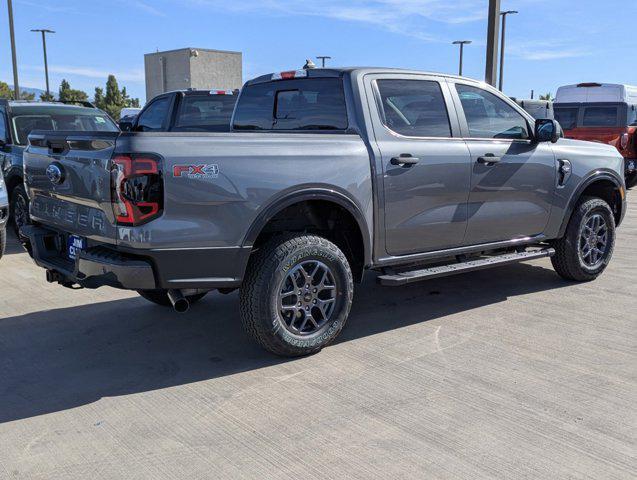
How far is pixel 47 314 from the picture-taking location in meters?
5.30

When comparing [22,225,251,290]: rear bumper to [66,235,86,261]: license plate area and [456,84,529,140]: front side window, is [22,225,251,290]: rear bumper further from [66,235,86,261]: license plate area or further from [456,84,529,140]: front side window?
[456,84,529,140]: front side window

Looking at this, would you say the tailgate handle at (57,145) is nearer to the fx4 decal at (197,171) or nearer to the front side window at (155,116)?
the fx4 decal at (197,171)

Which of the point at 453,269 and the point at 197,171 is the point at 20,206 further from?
the point at 453,269

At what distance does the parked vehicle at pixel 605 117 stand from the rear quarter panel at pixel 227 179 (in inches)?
495

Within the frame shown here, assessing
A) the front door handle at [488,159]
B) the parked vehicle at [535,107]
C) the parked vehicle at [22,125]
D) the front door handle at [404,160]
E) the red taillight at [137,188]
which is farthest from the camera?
the parked vehicle at [535,107]

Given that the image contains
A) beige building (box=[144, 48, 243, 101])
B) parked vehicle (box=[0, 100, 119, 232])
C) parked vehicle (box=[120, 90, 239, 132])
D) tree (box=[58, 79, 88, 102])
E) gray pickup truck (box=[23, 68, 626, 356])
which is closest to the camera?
gray pickup truck (box=[23, 68, 626, 356])

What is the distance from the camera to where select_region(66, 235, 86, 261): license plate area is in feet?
13.2

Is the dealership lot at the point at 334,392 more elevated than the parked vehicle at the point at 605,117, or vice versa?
the parked vehicle at the point at 605,117

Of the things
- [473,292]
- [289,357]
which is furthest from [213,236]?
[473,292]

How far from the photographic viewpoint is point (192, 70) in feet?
96.3

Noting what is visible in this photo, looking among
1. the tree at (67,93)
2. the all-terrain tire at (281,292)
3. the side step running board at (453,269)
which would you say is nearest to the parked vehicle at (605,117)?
the side step running board at (453,269)

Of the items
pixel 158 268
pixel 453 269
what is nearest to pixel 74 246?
pixel 158 268

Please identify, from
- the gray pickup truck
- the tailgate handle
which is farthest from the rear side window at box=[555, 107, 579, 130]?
the tailgate handle

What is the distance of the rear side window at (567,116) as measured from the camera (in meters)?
16.2
